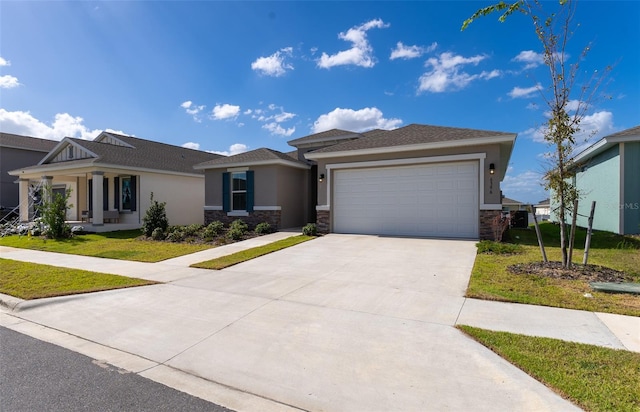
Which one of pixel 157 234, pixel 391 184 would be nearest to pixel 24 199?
pixel 157 234

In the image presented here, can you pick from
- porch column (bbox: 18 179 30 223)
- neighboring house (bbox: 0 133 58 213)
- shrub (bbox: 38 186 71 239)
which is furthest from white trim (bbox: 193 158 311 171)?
neighboring house (bbox: 0 133 58 213)

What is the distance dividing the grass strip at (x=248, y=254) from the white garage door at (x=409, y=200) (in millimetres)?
2253

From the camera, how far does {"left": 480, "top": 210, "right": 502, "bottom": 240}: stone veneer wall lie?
1093 cm

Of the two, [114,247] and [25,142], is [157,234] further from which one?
[25,142]

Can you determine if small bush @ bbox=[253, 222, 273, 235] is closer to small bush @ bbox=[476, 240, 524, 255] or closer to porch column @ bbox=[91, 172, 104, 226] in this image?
small bush @ bbox=[476, 240, 524, 255]

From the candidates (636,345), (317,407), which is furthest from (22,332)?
(636,345)

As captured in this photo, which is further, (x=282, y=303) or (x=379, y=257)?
(x=379, y=257)

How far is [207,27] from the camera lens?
1142 cm

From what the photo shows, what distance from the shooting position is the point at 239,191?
16422mm

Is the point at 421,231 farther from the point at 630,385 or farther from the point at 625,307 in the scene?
the point at 630,385

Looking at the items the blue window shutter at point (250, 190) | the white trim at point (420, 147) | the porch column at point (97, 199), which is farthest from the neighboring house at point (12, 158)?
the white trim at point (420, 147)

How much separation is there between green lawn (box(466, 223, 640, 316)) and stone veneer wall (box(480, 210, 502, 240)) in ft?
4.77

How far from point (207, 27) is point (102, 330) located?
10.6m

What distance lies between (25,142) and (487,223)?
3578 cm
